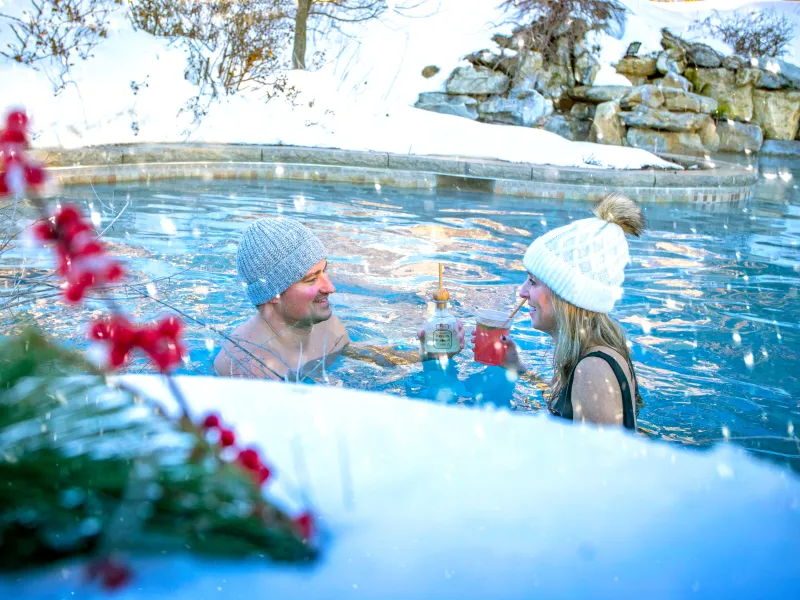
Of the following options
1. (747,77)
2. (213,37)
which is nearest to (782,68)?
(747,77)

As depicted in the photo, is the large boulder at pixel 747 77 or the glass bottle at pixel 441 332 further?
the large boulder at pixel 747 77

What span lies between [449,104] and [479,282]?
9598 mm

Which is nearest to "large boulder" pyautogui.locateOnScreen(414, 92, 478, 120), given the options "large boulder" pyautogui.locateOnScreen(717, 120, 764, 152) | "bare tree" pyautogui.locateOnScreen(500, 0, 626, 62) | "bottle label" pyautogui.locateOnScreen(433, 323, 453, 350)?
"bare tree" pyautogui.locateOnScreen(500, 0, 626, 62)

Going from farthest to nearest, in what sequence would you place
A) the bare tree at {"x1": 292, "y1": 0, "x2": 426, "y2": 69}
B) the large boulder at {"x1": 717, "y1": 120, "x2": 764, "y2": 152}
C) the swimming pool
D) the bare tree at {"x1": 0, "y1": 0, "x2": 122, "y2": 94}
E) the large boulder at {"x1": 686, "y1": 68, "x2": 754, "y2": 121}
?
the large boulder at {"x1": 686, "y1": 68, "x2": 754, "y2": 121} < the large boulder at {"x1": 717, "y1": 120, "x2": 764, "y2": 152} < the bare tree at {"x1": 292, "y1": 0, "x2": 426, "y2": 69} < the bare tree at {"x1": 0, "y1": 0, "x2": 122, "y2": 94} < the swimming pool

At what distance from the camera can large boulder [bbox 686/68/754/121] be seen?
1786 centimetres

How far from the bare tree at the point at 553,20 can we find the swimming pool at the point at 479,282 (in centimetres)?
719

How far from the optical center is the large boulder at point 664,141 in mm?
15578

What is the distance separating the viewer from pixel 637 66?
690 inches

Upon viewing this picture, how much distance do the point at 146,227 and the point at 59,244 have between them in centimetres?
744

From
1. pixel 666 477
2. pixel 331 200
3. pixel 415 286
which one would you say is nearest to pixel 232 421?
pixel 666 477

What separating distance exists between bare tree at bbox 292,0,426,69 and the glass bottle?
39.2ft

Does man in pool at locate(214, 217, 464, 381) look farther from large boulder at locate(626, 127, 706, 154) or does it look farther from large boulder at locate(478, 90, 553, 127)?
large boulder at locate(626, 127, 706, 154)

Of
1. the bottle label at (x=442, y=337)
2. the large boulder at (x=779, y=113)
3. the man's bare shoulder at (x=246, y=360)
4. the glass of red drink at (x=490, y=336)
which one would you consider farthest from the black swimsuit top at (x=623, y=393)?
the large boulder at (x=779, y=113)

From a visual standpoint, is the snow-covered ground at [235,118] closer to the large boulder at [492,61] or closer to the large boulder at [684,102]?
the large boulder at [492,61]
